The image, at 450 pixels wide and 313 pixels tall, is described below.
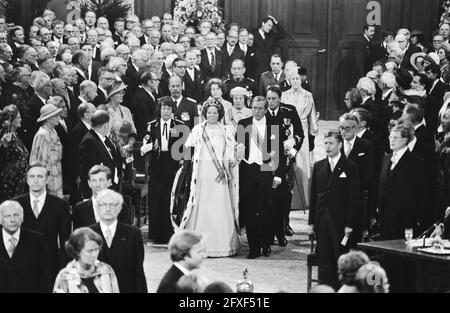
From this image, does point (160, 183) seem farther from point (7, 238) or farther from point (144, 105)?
point (7, 238)

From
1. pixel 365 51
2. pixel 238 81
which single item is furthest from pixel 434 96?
pixel 365 51

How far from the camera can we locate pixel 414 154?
27.1 ft

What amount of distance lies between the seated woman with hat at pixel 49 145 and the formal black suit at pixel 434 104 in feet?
13.3

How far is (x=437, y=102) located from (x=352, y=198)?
3156mm

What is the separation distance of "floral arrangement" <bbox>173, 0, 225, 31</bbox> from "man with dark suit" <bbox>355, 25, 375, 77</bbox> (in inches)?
96.8

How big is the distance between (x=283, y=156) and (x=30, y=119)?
103 inches

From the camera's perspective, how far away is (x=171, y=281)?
5520 mm

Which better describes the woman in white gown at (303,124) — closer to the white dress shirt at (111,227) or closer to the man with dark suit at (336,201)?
the man with dark suit at (336,201)

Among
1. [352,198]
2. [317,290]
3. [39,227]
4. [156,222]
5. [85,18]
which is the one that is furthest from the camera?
[85,18]

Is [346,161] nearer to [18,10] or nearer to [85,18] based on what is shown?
[85,18]

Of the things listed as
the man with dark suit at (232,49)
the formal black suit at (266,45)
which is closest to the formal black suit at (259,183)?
the man with dark suit at (232,49)

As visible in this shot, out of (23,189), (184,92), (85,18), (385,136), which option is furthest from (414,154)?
(85,18)

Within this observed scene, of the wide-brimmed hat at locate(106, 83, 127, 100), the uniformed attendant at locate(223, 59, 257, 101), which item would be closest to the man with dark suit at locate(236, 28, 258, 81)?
the uniformed attendant at locate(223, 59, 257, 101)

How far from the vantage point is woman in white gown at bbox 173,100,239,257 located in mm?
9406
